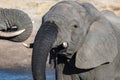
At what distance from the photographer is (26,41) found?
559 inches

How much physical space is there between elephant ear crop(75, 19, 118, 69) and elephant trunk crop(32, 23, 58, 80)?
2.19 ft

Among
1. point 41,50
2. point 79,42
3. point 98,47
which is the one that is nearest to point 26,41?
point 98,47

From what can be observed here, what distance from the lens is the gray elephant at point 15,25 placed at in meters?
7.76

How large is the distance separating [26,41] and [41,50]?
7955 mm

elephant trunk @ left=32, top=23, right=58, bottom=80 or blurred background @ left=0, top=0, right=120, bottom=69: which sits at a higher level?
elephant trunk @ left=32, top=23, right=58, bottom=80

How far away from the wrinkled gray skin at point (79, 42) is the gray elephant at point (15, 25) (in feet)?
2.37

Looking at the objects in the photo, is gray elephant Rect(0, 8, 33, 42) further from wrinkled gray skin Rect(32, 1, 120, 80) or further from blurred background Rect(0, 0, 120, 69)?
Answer: blurred background Rect(0, 0, 120, 69)

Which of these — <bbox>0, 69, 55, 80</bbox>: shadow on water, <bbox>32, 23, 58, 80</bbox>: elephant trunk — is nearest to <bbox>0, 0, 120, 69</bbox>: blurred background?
<bbox>0, 69, 55, 80</bbox>: shadow on water

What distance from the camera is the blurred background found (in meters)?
14.4

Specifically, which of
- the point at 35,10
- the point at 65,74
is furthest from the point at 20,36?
the point at 35,10

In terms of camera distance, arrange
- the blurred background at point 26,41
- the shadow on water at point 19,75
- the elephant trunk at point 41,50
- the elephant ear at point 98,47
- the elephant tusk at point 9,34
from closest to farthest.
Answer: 1. the elephant trunk at point 41,50
2. the elephant ear at point 98,47
3. the elephant tusk at point 9,34
4. the shadow on water at point 19,75
5. the blurred background at point 26,41

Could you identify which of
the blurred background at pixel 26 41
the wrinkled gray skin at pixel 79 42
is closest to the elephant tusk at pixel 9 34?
the wrinkled gray skin at pixel 79 42

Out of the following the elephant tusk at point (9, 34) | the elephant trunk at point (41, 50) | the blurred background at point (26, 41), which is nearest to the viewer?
the elephant trunk at point (41, 50)

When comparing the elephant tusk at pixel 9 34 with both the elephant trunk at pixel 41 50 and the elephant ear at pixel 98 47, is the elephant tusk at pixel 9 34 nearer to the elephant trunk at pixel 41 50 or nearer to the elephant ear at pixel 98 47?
the elephant ear at pixel 98 47
